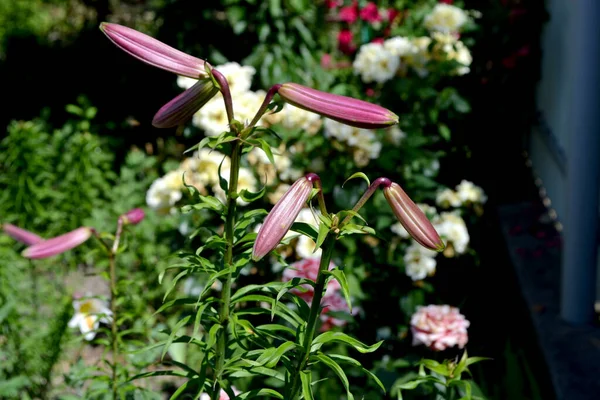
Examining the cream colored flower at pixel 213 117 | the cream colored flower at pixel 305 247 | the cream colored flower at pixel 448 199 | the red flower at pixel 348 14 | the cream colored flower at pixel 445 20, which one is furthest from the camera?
the red flower at pixel 348 14

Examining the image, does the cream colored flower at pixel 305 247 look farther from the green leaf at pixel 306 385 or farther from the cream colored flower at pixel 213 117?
the green leaf at pixel 306 385

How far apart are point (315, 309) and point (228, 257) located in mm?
187

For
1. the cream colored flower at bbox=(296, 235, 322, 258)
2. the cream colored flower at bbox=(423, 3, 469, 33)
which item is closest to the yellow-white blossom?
the cream colored flower at bbox=(296, 235, 322, 258)

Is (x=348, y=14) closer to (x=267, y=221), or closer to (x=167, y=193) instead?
(x=167, y=193)

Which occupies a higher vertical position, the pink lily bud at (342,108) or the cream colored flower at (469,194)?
the pink lily bud at (342,108)

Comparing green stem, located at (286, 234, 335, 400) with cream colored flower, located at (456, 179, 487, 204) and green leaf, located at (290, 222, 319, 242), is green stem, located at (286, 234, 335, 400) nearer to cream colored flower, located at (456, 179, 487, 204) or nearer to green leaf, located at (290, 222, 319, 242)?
green leaf, located at (290, 222, 319, 242)

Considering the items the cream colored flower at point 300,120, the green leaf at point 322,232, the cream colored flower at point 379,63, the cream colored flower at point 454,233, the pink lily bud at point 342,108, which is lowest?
the cream colored flower at point 454,233

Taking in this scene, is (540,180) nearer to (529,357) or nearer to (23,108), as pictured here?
(529,357)

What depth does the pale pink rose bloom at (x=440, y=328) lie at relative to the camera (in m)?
2.13

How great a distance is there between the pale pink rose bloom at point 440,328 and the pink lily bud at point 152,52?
3.93ft

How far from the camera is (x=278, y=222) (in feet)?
3.53

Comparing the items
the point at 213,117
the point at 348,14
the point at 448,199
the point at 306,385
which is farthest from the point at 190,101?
the point at 348,14

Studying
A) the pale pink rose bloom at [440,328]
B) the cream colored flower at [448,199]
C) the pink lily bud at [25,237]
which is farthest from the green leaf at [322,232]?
the cream colored flower at [448,199]

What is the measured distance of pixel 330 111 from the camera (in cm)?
112
